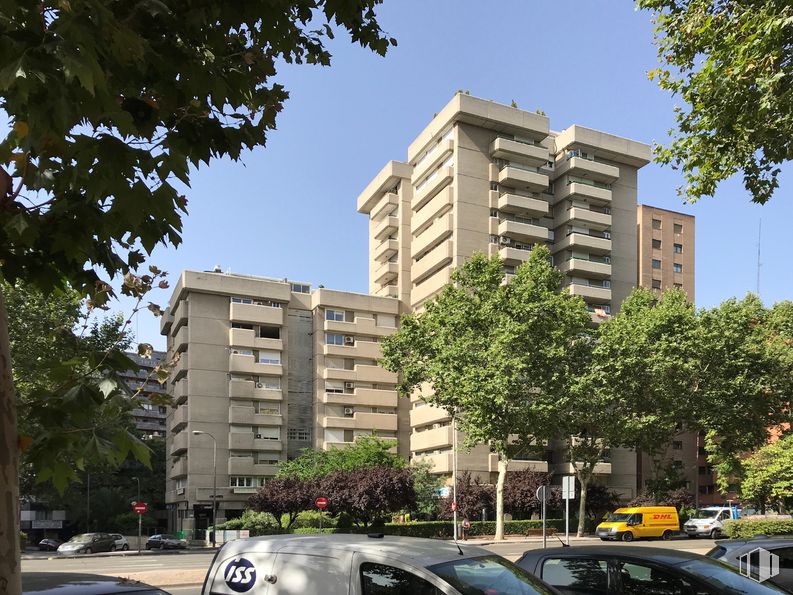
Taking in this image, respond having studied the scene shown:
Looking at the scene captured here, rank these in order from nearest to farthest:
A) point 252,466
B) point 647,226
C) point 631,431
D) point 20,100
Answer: point 20,100 → point 631,431 → point 252,466 → point 647,226

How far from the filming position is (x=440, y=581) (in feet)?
15.7

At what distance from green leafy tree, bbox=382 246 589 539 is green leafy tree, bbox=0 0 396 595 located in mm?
35792

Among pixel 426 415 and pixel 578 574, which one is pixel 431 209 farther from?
pixel 578 574

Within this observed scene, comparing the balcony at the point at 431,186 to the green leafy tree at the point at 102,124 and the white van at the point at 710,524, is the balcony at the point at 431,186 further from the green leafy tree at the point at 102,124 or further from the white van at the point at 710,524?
the green leafy tree at the point at 102,124

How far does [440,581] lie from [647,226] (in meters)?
77.2

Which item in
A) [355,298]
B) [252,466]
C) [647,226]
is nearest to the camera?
[252,466]

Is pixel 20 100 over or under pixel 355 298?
under

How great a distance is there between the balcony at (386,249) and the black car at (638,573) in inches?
2489

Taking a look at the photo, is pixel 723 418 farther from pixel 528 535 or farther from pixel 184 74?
pixel 184 74

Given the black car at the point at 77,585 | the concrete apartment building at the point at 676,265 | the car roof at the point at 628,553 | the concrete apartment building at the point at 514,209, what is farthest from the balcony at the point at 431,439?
the black car at the point at 77,585

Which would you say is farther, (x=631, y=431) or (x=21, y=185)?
(x=631, y=431)

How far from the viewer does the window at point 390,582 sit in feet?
15.9

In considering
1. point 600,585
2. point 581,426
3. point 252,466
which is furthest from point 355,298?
point 600,585

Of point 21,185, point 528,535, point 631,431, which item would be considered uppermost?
point 21,185
